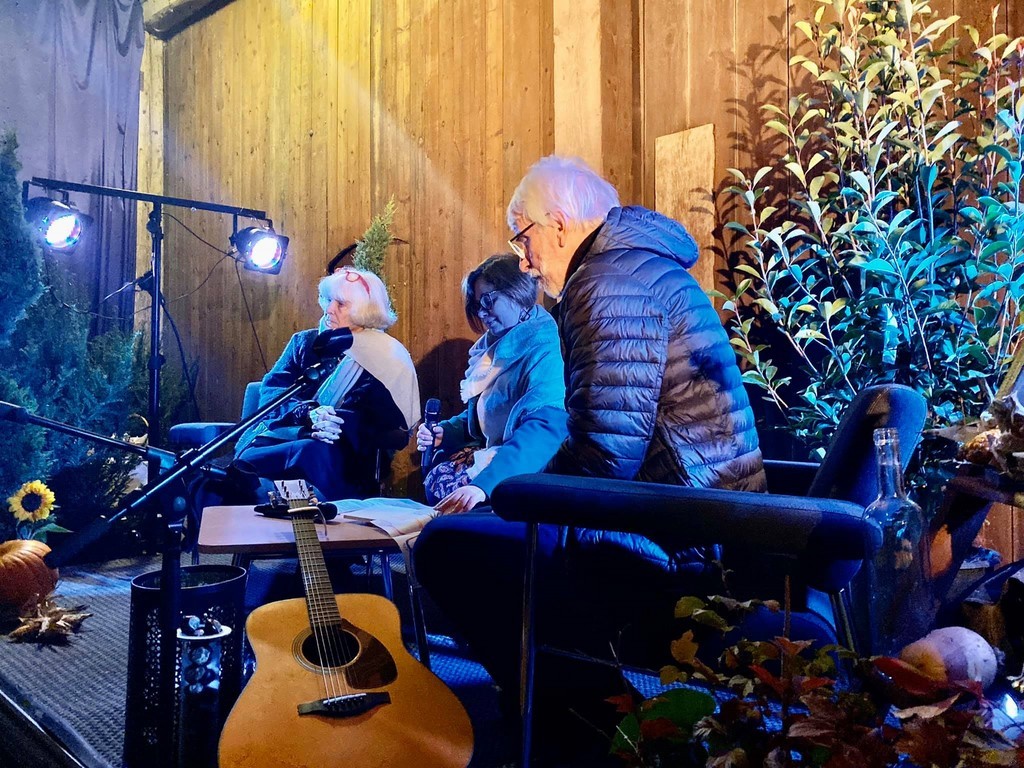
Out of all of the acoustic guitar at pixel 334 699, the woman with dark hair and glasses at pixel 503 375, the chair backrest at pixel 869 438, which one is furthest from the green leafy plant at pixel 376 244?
the chair backrest at pixel 869 438

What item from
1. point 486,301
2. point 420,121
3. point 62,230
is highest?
point 420,121

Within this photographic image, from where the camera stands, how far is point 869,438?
118 centimetres

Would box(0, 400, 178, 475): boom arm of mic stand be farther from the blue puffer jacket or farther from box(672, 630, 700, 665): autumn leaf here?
box(672, 630, 700, 665): autumn leaf

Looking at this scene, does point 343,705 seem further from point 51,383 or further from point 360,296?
point 51,383

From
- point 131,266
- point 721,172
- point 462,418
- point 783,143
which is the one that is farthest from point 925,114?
point 131,266

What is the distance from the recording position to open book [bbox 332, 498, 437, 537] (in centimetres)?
178

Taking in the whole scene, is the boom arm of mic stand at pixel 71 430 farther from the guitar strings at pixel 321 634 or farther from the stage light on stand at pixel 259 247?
the stage light on stand at pixel 259 247

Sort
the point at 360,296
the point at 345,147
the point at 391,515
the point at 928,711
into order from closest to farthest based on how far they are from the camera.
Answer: the point at 928,711 → the point at 391,515 → the point at 360,296 → the point at 345,147

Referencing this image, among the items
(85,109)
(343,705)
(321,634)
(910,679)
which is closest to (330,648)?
(321,634)

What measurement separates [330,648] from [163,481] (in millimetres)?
421

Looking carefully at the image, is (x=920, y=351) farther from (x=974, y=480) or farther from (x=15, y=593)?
(x=15, y=593)

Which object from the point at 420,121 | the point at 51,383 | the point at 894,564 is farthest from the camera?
the point at 420,121

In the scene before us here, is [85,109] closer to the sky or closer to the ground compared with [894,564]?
closer to the sky

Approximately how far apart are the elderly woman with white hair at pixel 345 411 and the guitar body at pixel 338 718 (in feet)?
4.93
